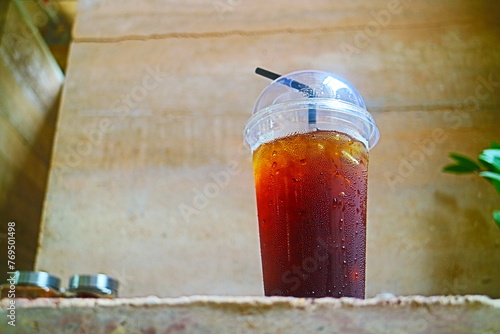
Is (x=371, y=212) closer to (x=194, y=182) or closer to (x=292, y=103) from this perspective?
(x=194, y=182)

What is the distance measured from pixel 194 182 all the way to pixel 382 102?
591mm

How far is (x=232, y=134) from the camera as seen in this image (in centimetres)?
155

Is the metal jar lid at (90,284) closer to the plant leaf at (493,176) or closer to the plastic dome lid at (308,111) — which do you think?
the plastic dome lid at (308,111)

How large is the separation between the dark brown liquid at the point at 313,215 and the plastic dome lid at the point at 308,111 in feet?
0.09

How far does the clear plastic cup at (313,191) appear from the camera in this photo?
2.63 ft

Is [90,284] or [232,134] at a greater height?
[232,134]

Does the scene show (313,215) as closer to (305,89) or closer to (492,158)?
(305,89)

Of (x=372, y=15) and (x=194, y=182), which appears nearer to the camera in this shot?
(x=194, y=182)

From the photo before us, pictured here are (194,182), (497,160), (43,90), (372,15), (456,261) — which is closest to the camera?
(497,160)

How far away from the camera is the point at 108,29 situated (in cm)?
176

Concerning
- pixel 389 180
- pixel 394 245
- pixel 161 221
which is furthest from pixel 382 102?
pixel 161 221

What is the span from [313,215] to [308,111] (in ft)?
0.60

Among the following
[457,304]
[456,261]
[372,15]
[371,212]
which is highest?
[372,15]

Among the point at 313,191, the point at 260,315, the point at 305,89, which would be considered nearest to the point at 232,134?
the point at 305,89
